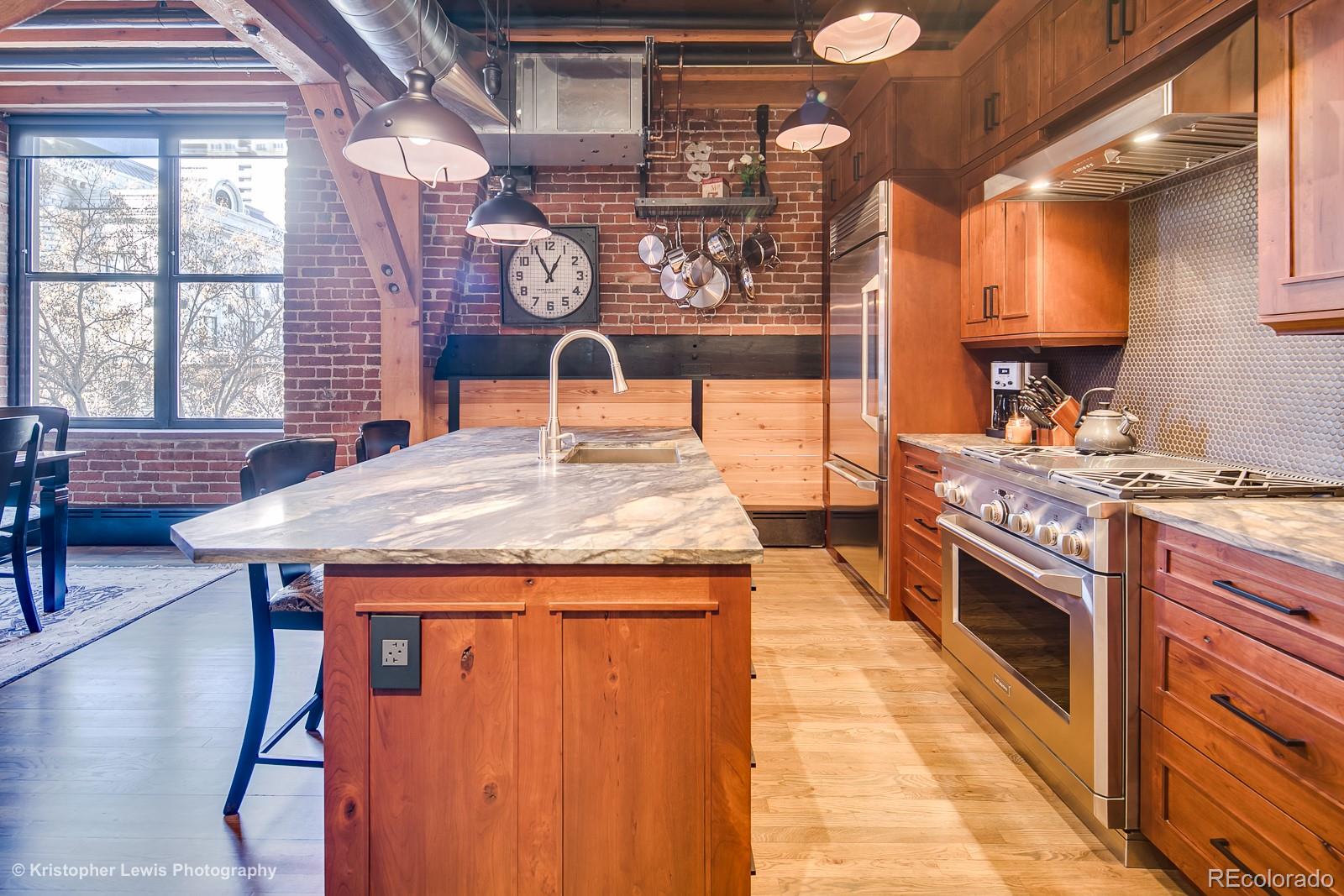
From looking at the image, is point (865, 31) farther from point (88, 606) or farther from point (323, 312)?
point (88, 606)

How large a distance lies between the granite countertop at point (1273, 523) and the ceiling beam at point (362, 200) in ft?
11.2

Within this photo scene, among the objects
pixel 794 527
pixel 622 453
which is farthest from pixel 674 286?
pixel 622 453

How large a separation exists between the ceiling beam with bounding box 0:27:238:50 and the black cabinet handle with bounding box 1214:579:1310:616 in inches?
193

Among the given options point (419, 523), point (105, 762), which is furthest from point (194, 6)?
point (419, 523)

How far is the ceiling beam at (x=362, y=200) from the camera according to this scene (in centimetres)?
351

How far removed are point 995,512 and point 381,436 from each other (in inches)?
113

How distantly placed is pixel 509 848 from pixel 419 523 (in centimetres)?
60

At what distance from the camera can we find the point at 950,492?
106 inches

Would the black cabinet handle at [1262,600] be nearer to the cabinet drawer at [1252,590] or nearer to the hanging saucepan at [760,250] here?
the cabinet drawer at [1252,590]

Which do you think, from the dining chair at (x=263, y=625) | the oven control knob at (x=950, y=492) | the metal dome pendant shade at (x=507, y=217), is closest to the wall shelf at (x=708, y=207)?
the metal dome pendant shade at (x=507, y=217)

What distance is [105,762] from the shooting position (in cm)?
214

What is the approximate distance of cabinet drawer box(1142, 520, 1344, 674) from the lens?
1232 mm

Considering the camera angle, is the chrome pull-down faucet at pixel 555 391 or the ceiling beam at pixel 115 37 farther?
the ceiling beam at pixel 115 37

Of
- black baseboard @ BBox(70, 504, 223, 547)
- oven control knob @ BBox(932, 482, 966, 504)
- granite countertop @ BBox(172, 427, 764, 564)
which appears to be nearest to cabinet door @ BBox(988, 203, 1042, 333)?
oven control knob @ BBox(932, 482, 966, 504)
